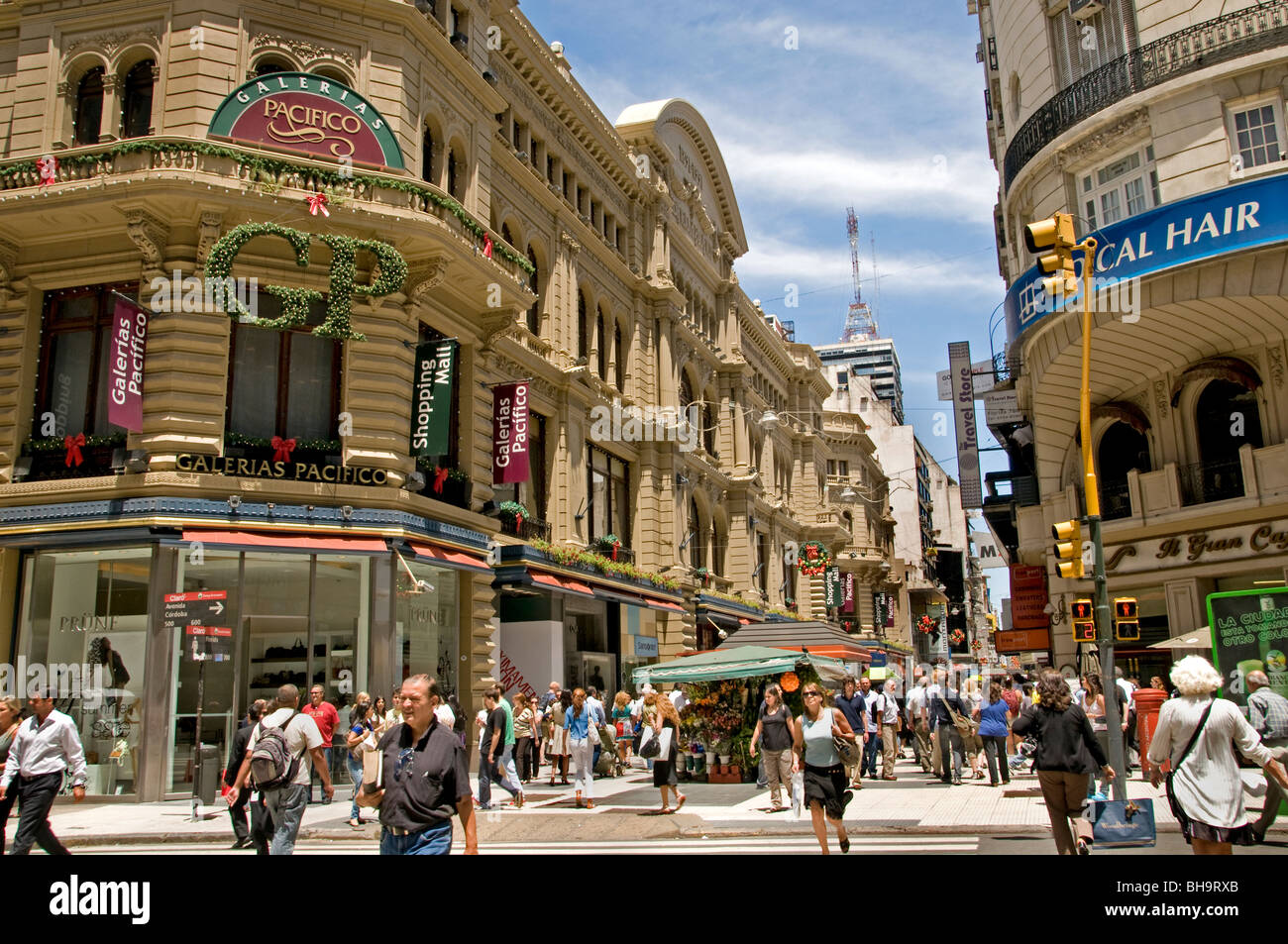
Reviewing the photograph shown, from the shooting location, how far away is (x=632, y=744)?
88.8 ft

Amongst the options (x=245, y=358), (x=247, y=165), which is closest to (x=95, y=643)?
(x=245, y=358)

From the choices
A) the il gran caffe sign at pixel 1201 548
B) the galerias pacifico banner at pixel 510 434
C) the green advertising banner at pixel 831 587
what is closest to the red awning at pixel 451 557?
the galerias pacifico banner at pixel 510 434

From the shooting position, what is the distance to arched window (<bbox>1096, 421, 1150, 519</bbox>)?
25.4 meters

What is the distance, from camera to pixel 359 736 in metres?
17.8

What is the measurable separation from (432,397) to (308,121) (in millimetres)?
6155

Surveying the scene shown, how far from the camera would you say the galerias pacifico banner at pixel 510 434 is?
25.6 m

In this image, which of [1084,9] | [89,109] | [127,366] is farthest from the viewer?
[1084,9]

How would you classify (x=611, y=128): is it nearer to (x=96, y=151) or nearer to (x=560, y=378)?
(x=560, y=378)

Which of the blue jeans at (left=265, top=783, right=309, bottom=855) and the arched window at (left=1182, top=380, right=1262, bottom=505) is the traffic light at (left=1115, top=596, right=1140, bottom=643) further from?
the blue jeans at (left=265, top=783, right=309, bottom=855)

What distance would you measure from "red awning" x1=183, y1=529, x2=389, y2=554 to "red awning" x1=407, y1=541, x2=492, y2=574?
104cm

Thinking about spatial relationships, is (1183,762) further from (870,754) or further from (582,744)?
(870,754)

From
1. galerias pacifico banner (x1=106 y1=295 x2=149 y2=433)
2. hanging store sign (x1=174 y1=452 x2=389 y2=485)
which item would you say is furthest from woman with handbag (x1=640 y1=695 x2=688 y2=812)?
galerias pacifico banner (x1=106 y1=295 x2=149 y2=433)

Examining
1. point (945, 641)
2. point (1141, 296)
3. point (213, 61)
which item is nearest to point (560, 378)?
point (213, 61)

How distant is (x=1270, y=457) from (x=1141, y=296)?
429 cm
